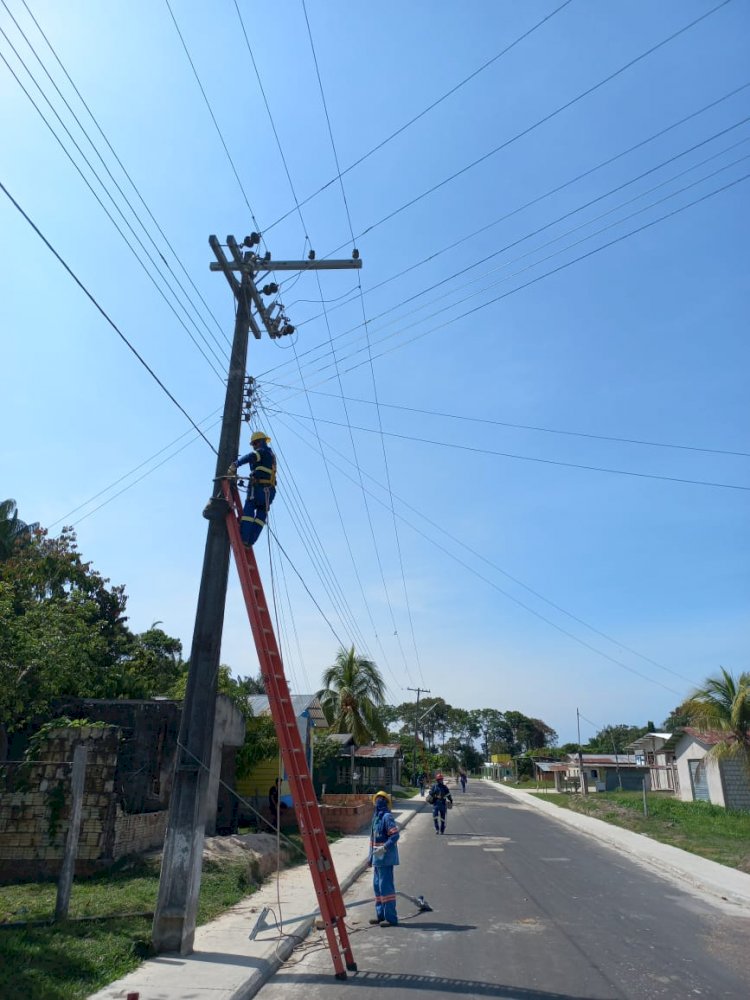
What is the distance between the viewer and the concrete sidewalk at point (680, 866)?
11.7 metres

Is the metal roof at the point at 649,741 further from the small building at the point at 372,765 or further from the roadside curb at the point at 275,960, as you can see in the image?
the roadside curb at the point at 275,960

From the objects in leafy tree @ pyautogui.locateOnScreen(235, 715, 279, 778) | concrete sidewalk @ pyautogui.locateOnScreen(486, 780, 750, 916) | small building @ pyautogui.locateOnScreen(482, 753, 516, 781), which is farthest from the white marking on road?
small building @ pyautogui.locateOnScreen(482, 753, 516, 781)

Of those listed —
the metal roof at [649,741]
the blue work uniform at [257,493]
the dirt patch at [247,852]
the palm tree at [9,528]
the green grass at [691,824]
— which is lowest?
the green grass at [691,824]

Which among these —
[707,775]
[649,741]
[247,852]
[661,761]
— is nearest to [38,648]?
[247,852]

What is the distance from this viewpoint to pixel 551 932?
8.73 m

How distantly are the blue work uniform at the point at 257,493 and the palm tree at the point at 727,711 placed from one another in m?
18.1

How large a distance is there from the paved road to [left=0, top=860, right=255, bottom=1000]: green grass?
4.93ft

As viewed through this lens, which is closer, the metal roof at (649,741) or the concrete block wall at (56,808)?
the concrete block wall at (56,808)

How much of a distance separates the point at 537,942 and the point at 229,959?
3.52 m

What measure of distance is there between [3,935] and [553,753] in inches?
3788

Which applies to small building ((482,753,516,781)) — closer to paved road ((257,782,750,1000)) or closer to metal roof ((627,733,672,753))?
metal roof ((627,733,672,753))

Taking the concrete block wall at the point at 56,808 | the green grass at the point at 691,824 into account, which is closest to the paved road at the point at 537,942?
the concrete block wall at the point at 56,808

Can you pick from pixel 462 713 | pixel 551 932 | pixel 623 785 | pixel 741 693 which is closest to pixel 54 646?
pixel 551 932

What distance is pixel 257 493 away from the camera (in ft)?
29.1
